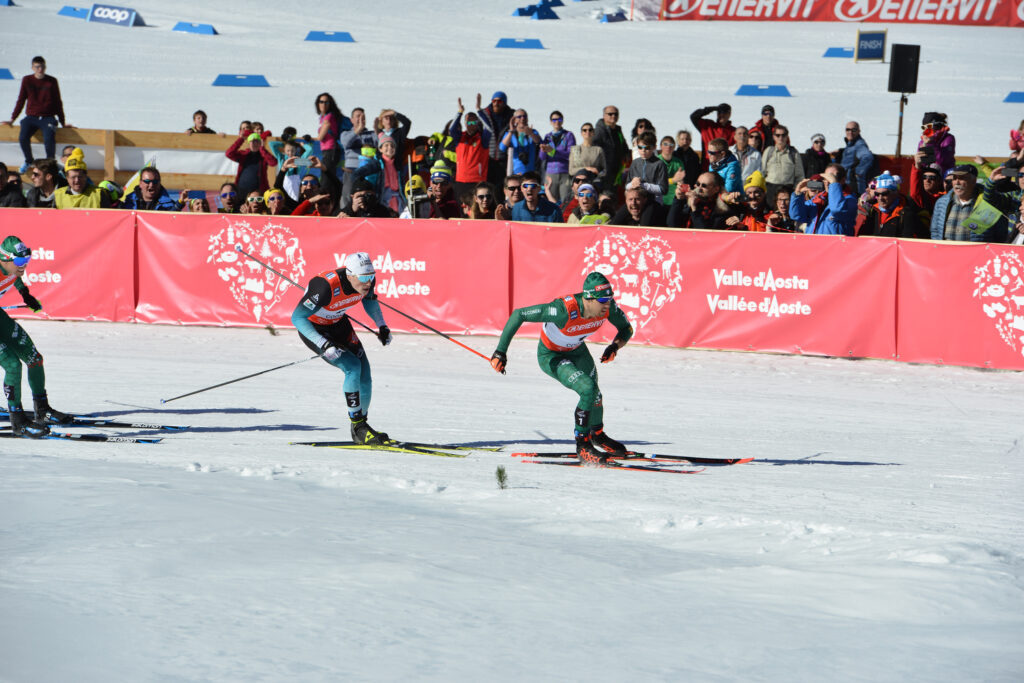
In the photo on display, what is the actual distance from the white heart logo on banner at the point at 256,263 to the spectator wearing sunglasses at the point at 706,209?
4995mm

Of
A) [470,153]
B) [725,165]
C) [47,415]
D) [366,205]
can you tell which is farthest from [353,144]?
[47,415]

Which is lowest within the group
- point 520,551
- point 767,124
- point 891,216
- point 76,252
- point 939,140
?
point 520,551

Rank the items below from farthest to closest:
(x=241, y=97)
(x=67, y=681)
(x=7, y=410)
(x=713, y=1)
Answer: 1. (x=241, y=97)
2. (x=713, y=1)
3. (x=7, y=410)
4. (x=67, y=681)

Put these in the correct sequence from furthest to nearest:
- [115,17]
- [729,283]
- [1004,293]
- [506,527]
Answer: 1. [115,17]
2. [729,283]
3. [1004,293]
4. [506,527]

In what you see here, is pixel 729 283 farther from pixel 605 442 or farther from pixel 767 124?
pixel 767 124

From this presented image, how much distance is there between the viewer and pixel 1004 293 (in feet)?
42.3

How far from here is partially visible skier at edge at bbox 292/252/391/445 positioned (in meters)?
9.89

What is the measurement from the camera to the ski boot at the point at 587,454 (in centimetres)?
962

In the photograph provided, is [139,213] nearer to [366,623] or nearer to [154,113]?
[366,623]

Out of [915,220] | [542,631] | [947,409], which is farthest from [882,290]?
[542,631]

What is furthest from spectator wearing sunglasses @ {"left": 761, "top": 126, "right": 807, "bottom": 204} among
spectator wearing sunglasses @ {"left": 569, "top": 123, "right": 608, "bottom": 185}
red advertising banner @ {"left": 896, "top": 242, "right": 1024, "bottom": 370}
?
red advertising banner @ {"left": 896, "top": 242, "right": 1024, "bottom": 370}

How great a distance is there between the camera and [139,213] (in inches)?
625

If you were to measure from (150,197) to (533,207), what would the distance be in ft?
18.2

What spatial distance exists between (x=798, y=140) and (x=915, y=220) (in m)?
15.1
